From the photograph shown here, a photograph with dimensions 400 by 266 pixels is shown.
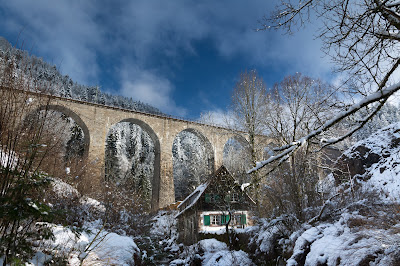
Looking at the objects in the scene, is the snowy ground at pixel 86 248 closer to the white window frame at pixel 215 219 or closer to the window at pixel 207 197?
the window at pixel 207 197

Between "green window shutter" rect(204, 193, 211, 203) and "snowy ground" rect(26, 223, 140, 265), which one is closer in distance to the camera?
"snowy ground" rect(26, 223, 140, 265)

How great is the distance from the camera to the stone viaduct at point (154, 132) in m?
21.5

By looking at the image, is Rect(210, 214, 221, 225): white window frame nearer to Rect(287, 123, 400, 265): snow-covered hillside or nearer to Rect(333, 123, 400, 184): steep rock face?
Rect(333, 123, 400, 184): steep rock face

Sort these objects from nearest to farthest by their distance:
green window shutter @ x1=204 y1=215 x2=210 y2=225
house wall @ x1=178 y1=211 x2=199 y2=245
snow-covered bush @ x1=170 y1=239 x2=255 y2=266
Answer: snow-covered bush @ x1=170 y1=239 x2=255 y2=266
house wall @ x1=178 y1=211 x2=199 y2=245
green window shutter @ x1=204 y1=215 x2=210 y2=225

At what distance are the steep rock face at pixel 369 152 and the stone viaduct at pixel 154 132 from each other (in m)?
9.50

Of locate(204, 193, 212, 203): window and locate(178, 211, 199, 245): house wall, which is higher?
locate(204, 193, 212, 203): window

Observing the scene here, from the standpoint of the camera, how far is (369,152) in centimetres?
1113

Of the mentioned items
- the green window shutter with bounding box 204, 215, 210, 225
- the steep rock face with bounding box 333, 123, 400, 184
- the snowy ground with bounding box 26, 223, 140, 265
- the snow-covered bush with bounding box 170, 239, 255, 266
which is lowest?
the snow-covered bush with bounding box 170, 239, 255, 266

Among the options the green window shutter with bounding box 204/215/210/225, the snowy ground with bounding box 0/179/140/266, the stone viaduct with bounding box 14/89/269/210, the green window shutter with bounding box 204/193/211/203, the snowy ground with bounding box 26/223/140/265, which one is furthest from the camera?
the stone viaduct with bounding box 14/89/269/210

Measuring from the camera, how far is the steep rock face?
34.4 feet

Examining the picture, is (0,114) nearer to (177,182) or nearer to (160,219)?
(160,219)

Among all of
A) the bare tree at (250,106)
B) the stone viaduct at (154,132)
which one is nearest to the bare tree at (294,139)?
the bare tree at (250,106)

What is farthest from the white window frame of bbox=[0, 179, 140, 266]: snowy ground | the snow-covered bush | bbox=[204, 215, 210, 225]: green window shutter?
bbox=[0, 179, 140, 266]: snowy ground

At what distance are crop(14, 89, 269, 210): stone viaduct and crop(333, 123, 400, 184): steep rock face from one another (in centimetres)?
950
